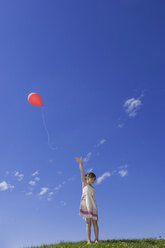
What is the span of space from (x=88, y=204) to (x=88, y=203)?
0.04 meters

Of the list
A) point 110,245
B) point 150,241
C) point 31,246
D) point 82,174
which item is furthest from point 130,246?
point 31,246

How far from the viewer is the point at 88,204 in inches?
475

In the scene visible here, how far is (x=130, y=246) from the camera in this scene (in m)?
12.5

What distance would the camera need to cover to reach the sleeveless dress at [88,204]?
1200 centimetres

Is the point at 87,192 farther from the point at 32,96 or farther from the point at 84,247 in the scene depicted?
the point at 32,96

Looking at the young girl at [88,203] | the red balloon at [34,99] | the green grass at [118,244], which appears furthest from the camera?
the red balloon at [34,99]

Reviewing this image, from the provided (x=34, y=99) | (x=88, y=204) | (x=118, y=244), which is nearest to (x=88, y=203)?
(x=88, y=204)

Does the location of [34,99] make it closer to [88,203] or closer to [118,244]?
[88,203]

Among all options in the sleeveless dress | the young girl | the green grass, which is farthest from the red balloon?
the green grass

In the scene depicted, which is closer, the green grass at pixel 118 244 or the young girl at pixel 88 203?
the young girl at pixel 88 203

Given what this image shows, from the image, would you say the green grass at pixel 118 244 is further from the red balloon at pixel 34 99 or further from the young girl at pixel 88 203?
the red balloon at pixel 34 99

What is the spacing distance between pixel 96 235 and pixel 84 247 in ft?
2.93

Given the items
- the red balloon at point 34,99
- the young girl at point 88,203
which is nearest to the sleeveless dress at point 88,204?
the young girl at point 88,203

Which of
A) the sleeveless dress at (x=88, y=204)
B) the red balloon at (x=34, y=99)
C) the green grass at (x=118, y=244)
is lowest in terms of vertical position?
the green grass at (x=118, y=244)
